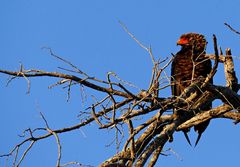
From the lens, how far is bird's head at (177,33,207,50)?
6766mm

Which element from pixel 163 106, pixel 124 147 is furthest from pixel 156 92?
pixel 124 147

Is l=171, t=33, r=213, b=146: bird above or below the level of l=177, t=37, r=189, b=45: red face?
below

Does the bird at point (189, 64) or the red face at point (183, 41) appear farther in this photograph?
the red face at point (183, 41)

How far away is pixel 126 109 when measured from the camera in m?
4.59

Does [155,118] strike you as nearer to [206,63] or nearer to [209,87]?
[209,87]

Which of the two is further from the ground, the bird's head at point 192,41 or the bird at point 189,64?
the bird's head at point 192,41

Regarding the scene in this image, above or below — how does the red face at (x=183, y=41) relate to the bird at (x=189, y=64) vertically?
above

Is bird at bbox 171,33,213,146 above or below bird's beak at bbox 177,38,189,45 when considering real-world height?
below

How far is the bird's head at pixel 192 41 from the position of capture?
22.2ft

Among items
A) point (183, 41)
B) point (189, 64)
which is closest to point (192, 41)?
point (183, 41)

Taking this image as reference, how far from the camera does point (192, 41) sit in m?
Result: 6.77

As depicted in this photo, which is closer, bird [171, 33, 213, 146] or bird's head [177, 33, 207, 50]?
bird [171, 33, 213, 146]

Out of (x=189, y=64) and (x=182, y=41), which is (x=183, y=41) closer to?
(x=182, y=41)

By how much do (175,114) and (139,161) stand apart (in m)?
0.82
